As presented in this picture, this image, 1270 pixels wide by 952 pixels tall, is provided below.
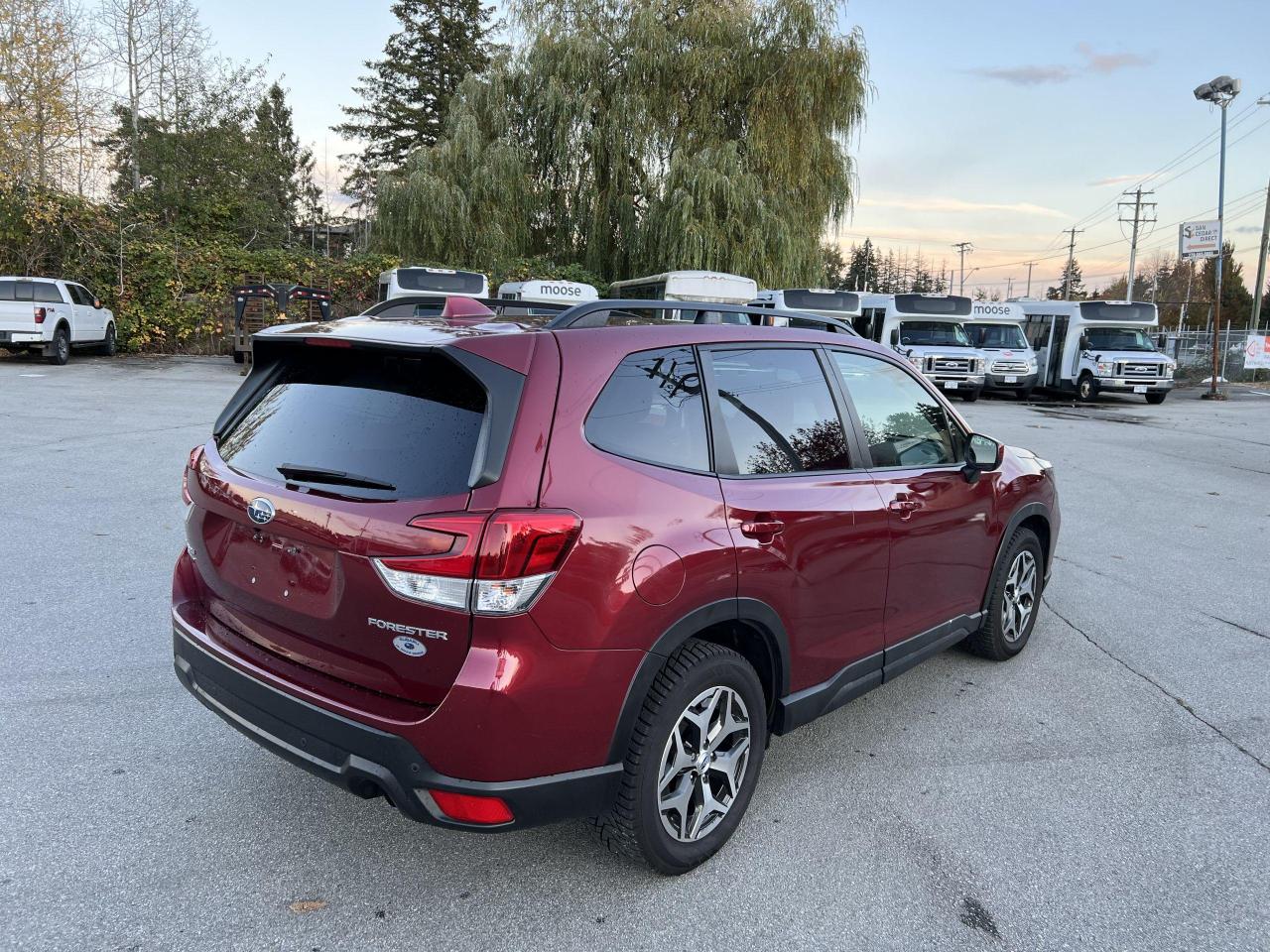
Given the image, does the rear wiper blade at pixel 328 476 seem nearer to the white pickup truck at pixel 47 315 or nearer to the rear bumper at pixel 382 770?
the rear bumper at pixel 382 770

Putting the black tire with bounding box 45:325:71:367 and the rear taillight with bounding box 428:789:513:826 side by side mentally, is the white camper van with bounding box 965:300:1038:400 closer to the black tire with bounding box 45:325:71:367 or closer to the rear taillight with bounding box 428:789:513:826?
the black tire with bounding box 45:325:71:367

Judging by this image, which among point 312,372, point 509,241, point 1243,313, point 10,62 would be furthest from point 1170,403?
point 1243,313

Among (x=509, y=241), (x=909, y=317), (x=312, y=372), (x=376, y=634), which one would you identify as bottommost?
(x=376, y=634)

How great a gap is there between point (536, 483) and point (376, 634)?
0.61m

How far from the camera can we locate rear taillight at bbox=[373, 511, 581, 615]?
2.23m

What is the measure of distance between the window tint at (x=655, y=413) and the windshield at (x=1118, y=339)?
24.6 metres

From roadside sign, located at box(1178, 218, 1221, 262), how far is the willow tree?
1244 centimetres

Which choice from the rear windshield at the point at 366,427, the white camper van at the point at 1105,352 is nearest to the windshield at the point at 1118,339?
the white camper van at the point at 1105,352

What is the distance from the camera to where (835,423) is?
344 cm

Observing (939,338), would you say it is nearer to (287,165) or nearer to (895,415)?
(895,415)

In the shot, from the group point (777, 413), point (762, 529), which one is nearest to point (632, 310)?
point (777, 413)

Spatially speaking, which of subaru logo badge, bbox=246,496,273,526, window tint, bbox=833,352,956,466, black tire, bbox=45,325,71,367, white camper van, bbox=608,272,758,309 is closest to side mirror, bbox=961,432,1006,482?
window tint, bbox=833,352,956,466

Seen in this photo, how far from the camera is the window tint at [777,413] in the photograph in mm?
3018

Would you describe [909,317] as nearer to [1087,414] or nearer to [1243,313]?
[1087,414]
